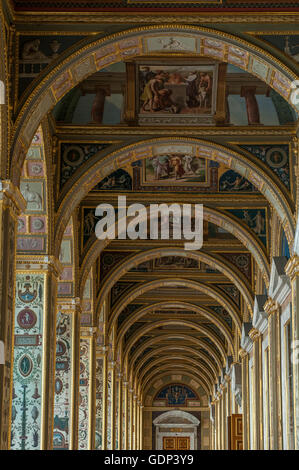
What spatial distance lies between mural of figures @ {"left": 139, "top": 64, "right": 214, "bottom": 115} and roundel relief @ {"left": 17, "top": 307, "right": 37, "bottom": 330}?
464 cm

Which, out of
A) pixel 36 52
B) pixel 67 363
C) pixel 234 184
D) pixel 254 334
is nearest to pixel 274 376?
pixel 254 334

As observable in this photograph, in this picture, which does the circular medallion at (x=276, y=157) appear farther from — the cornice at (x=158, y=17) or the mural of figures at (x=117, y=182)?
the cornice at (x=158, y=17)

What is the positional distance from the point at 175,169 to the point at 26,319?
5847mm

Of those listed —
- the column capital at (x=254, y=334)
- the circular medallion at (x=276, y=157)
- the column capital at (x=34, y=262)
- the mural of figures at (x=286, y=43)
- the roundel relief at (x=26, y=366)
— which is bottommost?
the roundel relief at (x=26, y=366)

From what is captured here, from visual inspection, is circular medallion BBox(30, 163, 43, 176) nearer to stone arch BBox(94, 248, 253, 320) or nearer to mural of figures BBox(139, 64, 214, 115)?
mural of figures BBox(139, 64, 214, 115)

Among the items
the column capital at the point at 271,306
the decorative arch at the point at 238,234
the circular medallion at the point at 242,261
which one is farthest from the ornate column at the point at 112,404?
the column capital at the point at 271,306

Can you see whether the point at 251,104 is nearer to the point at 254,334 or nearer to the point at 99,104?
the point at 99,104

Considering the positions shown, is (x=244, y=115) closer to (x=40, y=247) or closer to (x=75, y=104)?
(x=75, y=104)

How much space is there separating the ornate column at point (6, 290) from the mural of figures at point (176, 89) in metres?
4.84

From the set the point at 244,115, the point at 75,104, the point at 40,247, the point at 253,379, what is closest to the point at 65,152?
the point at 75,104

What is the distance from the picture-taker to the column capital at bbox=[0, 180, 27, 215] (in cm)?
1184

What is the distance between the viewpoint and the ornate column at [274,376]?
19.1 m

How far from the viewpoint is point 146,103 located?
16672 mm

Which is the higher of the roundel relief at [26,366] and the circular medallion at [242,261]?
the circular medallion at [242,261]
